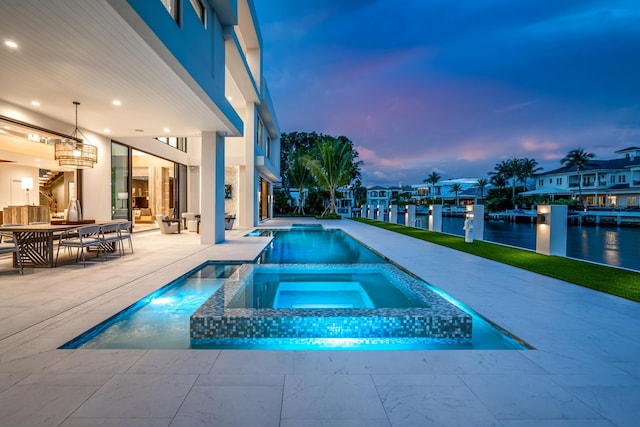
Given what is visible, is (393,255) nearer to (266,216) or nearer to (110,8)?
(110,8)

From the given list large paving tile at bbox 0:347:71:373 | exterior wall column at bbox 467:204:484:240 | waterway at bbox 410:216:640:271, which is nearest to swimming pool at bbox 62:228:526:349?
large paving tile at bbox 0:347:71:373

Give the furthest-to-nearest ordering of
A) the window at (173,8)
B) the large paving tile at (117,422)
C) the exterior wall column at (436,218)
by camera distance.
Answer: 1. the exterior wall column at (436,218)
2. the window at (173,8)
3. the large paving tile at (117,422)

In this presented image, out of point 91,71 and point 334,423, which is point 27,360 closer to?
point 334,423

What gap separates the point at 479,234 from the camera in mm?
11727

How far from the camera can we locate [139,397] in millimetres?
2086

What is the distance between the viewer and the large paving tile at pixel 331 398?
193 centimetres

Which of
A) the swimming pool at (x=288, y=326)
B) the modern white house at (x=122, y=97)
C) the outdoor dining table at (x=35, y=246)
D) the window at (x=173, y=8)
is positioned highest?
the window at (x=173, y=8)

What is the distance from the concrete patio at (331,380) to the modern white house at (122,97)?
364 cm

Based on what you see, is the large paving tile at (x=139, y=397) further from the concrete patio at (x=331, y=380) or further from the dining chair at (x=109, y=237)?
the dining chair at (x=109, y=237)

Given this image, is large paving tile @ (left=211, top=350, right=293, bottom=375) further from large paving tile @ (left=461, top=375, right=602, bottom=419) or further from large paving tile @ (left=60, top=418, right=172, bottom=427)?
large paving tile @ (left=461, top=375, right=602, bottom=419)

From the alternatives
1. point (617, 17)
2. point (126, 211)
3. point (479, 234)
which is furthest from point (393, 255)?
point (617, 17)

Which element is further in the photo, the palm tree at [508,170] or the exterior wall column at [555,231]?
the palm tree at [508,170]

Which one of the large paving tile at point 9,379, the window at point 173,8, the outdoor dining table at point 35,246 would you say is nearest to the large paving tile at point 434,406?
the large paving tile at point 9,379

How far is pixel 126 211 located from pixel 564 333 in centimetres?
1341
